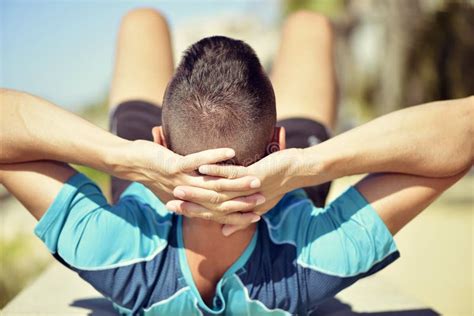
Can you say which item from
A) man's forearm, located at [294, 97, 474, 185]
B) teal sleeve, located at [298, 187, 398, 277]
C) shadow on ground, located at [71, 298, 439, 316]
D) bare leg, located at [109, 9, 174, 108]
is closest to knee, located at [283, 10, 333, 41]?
bare leg, located at [109, 9, 174, 108]

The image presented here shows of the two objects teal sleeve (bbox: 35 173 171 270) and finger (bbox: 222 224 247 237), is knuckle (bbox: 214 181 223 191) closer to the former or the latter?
finger (bbox: 222 224 247 237)

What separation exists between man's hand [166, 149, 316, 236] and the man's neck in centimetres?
7

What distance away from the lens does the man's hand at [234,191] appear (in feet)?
4.90

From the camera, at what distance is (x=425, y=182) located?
5.95ft

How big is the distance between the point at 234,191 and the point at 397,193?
1.82 feet

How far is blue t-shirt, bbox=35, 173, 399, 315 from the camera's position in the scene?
5.53 ft

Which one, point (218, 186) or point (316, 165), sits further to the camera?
point (316, 165)

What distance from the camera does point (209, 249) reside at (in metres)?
1.70

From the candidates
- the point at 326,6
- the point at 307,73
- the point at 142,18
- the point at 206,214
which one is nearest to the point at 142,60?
the point at 142,18

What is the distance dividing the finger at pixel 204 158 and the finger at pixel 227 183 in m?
0.05

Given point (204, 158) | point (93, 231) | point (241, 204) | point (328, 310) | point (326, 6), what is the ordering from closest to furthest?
point (204, 158)
point (241, 204)
point (93, 231)
point (328, 310)
point (326, 6)

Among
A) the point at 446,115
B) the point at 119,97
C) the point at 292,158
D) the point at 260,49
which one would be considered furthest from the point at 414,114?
the point at 260,49

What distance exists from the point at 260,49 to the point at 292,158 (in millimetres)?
7709

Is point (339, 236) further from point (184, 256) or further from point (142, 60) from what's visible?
point (142, 60)
